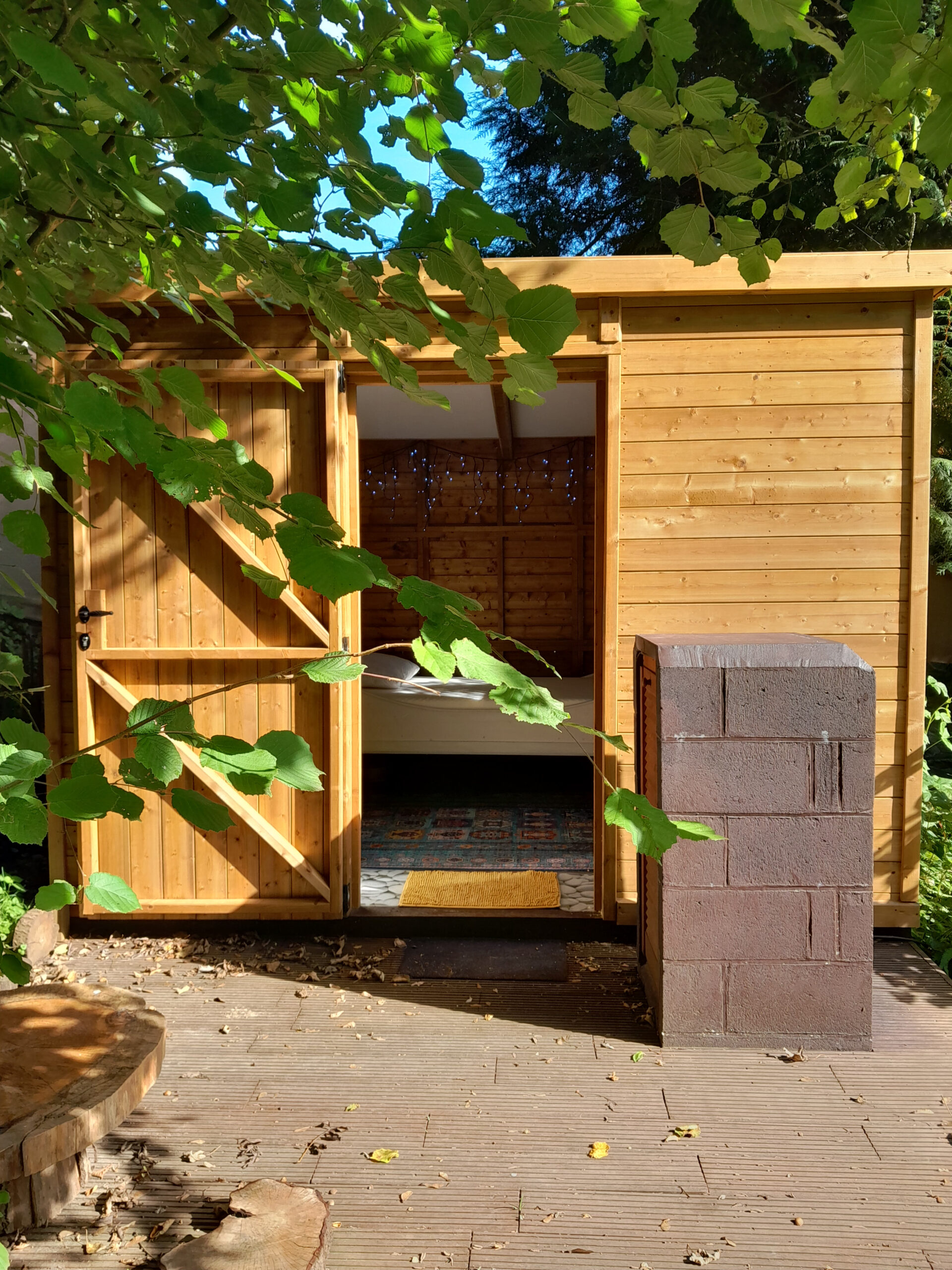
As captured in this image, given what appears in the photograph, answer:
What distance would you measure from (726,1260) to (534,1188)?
0.49 meters

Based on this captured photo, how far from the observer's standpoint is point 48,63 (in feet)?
1.97

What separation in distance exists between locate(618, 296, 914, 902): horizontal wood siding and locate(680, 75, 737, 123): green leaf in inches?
111

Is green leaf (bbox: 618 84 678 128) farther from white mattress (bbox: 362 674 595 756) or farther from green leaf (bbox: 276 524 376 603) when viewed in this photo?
white mattress (bbox: 362 674 595 756)

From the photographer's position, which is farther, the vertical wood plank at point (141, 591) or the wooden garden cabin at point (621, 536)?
the vertical wood plank at point (141, 591)

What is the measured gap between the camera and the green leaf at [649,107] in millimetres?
833

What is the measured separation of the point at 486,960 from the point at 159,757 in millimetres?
3132

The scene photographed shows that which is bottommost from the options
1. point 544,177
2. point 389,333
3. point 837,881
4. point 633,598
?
point 837,881

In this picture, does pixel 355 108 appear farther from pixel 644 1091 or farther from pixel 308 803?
pixel 308 803

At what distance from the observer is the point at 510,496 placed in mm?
7996

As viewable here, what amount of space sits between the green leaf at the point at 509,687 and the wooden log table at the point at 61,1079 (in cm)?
161

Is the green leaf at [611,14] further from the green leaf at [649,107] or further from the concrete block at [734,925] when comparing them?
the concrete block at [734,925]

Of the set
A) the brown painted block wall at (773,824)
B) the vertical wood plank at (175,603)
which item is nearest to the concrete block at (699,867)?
the brown painted block wall at (773,824)

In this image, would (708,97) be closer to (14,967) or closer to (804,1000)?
(14,967)

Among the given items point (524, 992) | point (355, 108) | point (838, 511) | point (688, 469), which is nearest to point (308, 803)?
point (524, 992)
